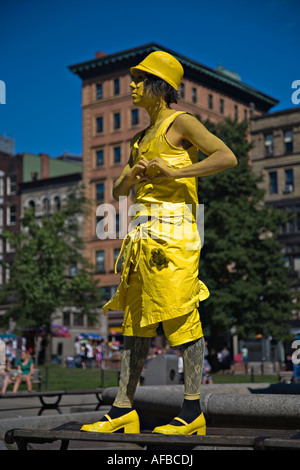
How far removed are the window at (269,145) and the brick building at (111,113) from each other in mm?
4945

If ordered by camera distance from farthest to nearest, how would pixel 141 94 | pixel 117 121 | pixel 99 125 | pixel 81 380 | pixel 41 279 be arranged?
pixel 99 125, pixel 117 121, pixel 41 279, pixel 81 380, pixel 141 94

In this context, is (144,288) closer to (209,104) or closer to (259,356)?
(259,356)

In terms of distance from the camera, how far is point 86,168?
67.2 metres

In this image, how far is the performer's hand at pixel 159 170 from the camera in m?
4.38

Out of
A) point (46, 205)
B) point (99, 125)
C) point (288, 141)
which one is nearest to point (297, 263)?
point (288, 141)

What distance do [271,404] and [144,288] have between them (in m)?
1.85

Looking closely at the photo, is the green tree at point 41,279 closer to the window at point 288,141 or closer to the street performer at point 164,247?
the window at point 288,141

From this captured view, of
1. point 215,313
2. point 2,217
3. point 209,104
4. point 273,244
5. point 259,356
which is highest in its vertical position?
point 209,104

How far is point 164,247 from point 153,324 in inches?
18.5

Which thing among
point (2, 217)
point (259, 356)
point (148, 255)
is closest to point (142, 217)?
point (148, 255)

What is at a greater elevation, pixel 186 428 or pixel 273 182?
pixel 273 182

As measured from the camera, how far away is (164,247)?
430 centimetres

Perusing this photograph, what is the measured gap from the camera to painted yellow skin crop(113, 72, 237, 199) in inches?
172

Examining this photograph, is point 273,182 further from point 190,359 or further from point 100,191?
point 190,359
